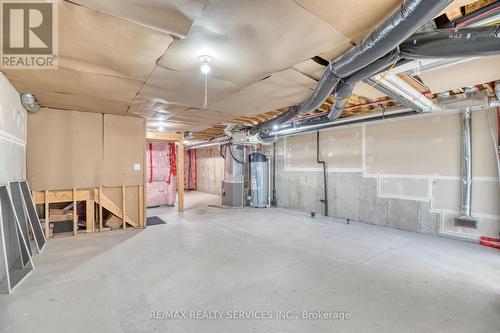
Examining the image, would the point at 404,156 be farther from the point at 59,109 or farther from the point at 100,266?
the point at 59,109

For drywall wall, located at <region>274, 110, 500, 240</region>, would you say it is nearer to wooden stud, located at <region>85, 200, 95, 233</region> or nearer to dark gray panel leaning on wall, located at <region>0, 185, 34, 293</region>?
wooden stud, located at <region>85, 200, 95, 233</region>

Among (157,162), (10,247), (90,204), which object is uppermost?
(157,162)

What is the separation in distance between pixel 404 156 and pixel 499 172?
135cm

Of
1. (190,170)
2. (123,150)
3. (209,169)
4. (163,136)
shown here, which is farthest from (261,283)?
(190,170)

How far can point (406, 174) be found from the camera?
15.4 ft

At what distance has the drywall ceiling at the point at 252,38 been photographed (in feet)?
5.38

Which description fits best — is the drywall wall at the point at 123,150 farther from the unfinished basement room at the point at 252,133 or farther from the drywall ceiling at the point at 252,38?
the drywall ceiling at the point at 252,38

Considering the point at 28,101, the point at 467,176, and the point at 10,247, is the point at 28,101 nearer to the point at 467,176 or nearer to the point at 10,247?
the point at 10,247

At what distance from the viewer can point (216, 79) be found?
292cm

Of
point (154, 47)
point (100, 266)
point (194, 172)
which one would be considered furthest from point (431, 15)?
point (194, 172)

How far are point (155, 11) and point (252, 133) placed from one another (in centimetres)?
478

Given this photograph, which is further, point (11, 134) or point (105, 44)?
point (11, 134)

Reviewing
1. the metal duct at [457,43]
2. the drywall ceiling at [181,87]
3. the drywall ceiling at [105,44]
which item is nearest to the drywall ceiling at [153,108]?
the drywall ceiling at [181,87]

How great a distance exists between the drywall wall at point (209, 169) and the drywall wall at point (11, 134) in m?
6.97
